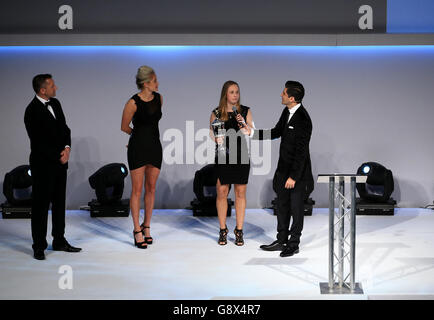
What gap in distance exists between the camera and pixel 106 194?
698cm

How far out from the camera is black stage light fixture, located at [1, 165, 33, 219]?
6879 millimetres

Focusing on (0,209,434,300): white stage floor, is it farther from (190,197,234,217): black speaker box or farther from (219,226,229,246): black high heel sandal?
(190,197,234,217): black speaker box

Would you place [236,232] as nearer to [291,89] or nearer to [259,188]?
[291,89]

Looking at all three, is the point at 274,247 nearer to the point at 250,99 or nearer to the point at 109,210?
the point at 109,210

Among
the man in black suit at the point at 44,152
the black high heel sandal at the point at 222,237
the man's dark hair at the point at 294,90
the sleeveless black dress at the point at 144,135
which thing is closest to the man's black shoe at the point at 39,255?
the man in black suit at the point at 44,152

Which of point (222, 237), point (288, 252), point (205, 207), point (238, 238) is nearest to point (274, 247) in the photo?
point (288, 252)

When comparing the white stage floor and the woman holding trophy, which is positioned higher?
the woman holding trophy

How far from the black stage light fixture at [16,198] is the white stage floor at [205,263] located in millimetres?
195

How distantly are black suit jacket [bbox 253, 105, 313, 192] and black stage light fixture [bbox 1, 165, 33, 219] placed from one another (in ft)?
10.7

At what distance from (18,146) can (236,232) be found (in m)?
3.52

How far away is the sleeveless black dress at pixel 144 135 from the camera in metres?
5.26

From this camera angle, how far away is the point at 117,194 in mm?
7035

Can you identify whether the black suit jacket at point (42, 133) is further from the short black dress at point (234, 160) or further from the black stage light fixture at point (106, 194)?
the black stage light fixture at point (106, 194)

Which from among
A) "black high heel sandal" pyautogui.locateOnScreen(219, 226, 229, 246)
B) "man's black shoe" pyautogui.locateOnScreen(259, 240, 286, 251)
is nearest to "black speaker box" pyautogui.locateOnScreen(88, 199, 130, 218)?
"black high heel sandal" pyautogui.locateOnScreen(219, 226, 229, 246)
